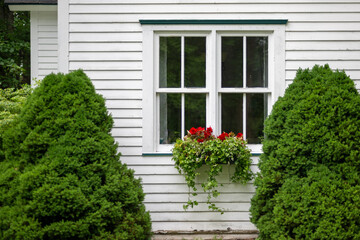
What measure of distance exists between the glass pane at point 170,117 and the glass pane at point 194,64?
0.96 ft

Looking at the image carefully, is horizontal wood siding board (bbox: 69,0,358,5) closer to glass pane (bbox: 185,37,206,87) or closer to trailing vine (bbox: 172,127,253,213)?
glass pane (bbox: 185,37,206,87)

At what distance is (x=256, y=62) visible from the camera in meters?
5.36

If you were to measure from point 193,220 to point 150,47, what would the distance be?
2476 millimetres

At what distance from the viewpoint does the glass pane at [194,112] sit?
5.33m

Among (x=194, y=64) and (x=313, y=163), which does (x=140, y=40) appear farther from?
(x=313, y=163)

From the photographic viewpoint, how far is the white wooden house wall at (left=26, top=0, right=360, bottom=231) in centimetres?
523

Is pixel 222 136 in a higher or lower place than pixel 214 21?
lower

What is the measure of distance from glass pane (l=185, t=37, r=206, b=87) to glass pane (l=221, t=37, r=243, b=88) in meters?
0.29

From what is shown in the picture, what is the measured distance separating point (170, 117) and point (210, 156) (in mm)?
853

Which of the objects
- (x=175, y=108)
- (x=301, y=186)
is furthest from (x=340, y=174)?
(x=175, y=108)

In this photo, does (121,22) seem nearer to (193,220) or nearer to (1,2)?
(193,220)

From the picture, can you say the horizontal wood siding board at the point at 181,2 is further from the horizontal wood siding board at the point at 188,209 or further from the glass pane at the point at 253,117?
the horizontal wood siding board at the point at 188,209

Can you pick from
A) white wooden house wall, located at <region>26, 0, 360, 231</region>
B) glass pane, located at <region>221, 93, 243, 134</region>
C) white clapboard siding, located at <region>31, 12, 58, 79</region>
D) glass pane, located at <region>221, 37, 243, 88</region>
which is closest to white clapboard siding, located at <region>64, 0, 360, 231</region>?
white wooden house wall, located at <region>26, 0, 360, 231</region>

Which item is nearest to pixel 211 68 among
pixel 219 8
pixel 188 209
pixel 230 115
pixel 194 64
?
pixel 194 64
